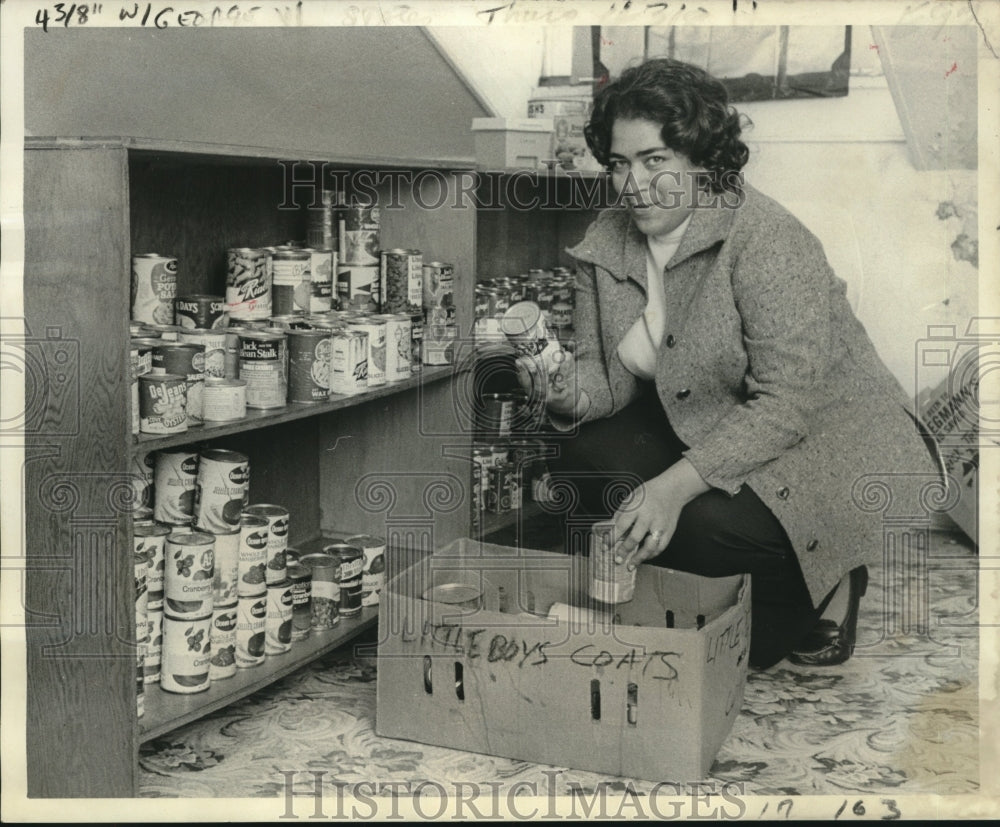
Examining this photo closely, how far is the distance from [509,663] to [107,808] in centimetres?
65

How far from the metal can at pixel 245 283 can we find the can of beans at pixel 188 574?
1.49 ft

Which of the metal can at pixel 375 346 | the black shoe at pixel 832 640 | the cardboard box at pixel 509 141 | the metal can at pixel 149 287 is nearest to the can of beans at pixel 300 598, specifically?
the metal can at pixel 375 346

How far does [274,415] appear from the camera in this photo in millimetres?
2092

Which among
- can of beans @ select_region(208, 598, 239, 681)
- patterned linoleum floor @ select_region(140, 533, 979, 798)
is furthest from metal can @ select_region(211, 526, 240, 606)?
patterned linoleum floor @ select_region(140, 533, 979, 798)

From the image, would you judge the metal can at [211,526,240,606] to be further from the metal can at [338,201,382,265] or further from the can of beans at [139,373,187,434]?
the metal can at [338,201,382,265]

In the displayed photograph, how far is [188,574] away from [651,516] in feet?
2.67

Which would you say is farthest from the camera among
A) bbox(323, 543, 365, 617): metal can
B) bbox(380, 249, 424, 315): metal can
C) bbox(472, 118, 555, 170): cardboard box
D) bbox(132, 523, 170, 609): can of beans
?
bbox(472, 118, 555, 170): cardboard box

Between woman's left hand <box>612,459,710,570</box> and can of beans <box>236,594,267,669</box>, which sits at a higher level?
woman's left hand <box>612,459,710,570</box>

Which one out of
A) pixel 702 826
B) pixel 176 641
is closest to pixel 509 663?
pixel 702 826

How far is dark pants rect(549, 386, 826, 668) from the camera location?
233 centimetres

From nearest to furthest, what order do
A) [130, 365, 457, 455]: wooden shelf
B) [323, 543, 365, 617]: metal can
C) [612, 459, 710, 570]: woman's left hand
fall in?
[130, 365, 457, 455]: wooden shelf, [612, 459, 710, 570]: woman's left hand, [323, 543, 365, 617]: metal can

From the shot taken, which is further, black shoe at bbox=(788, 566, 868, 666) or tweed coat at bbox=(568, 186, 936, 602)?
black shoe at bbox=(788, 566, 868, 666)

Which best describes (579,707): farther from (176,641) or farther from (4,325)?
(4,325)

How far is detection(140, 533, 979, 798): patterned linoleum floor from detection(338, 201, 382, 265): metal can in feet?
2.71
